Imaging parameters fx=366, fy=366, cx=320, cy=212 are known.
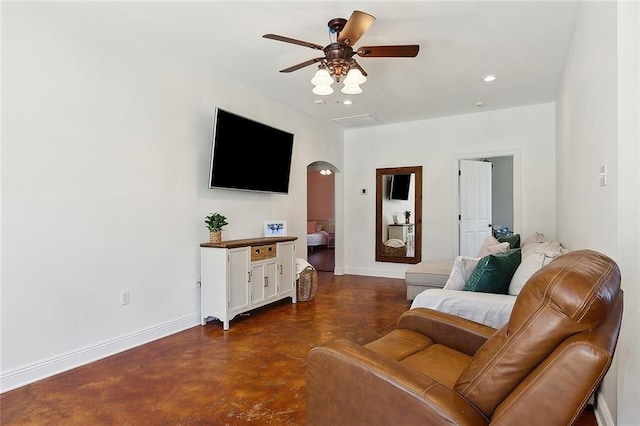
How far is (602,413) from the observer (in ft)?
6.38

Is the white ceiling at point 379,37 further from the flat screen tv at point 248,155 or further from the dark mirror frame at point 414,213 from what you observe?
the dark mirror frame at point 414,213

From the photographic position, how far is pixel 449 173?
6.04 metres

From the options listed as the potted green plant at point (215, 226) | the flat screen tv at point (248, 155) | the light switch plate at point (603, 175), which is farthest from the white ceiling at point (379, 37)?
the potted green plant at point (215, 226)

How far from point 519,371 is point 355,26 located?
225cm

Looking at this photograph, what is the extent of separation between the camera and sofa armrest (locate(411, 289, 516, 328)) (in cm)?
240

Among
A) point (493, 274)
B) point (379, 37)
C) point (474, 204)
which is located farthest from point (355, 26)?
point (474, 204)

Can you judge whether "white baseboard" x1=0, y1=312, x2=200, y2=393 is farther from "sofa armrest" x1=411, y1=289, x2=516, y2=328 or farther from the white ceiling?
the white ceiling

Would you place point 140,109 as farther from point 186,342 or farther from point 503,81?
point 503,81

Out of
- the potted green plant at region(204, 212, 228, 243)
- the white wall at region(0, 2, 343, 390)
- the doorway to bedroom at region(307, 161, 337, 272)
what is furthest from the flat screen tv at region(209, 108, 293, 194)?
the doorway to bedroom at region(307, 161, 337, 272)

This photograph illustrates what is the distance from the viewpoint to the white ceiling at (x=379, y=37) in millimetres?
2758

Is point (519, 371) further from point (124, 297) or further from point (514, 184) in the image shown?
point (514, 184)

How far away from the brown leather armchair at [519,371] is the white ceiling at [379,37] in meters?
2.38

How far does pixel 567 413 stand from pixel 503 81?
14.0ft

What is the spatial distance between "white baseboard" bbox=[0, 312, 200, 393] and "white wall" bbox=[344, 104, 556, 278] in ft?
12.5
